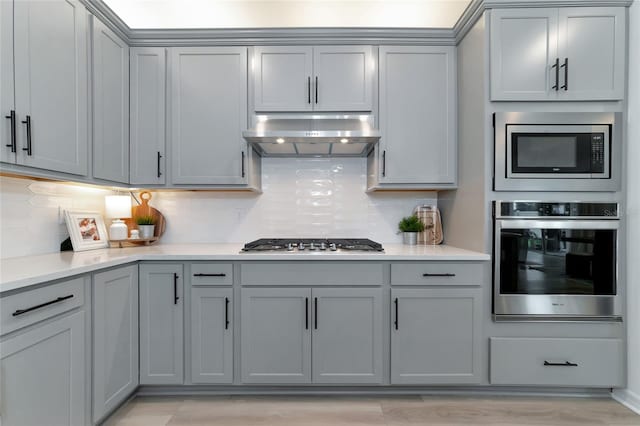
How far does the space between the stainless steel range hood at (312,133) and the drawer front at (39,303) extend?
1289mm

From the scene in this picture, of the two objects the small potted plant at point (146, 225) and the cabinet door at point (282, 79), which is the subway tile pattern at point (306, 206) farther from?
the cabinet door at point (282, 79)

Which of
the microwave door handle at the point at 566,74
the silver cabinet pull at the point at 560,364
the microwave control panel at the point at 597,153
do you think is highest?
the microwave door handle at the point at 566,74

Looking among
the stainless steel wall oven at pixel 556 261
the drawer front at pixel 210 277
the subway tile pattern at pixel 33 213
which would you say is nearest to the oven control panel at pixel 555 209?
the stainless steel wall oven at pixel 556 261

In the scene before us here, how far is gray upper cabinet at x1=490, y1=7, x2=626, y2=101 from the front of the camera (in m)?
2.00

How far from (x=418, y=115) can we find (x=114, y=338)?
8.00 ft

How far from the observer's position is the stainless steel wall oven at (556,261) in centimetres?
199

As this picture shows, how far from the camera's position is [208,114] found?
2.41 meters

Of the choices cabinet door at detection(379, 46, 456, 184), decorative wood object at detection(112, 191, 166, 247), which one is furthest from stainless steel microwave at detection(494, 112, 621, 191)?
decorative wood object at detection(112, 191, 166, 247)

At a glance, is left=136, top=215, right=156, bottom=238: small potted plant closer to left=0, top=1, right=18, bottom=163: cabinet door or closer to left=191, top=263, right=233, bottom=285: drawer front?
left=191, top=263, right=233, bottom=285: drawer front

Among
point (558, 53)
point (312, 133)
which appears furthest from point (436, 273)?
point (558, 53)

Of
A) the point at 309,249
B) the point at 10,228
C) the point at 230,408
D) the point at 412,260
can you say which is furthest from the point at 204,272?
the point at 412,260

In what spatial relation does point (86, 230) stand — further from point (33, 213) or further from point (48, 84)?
point (48, 84)

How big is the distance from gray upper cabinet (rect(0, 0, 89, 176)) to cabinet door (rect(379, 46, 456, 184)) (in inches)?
75.9

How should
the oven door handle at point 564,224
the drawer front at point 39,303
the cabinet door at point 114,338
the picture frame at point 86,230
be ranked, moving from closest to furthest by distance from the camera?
the drawer front at point 39,303
the cabinet door at point 114,338
the oven door handle at point 564,224
the picture frame at point 86,230
